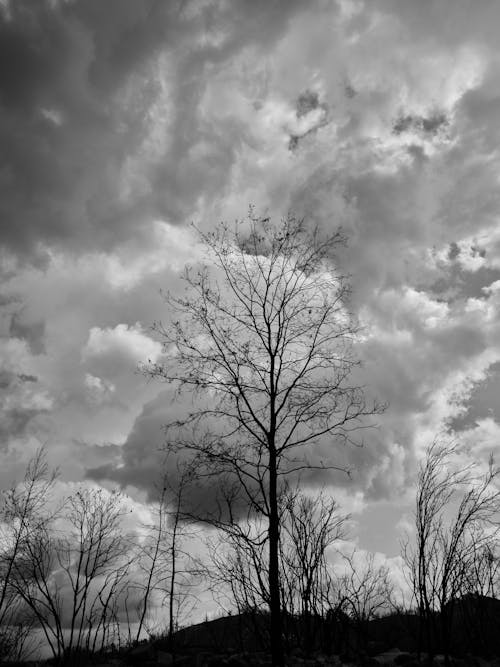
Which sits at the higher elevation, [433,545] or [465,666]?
[433,545]

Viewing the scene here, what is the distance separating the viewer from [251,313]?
9672 mm

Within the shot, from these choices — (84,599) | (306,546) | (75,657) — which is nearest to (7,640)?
(84,599)

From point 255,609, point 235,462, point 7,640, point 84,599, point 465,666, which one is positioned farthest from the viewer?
point 7,640

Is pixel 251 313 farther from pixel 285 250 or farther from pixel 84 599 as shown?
pixel 84 599

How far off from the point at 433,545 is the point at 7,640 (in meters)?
17.8

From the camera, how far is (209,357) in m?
9.10

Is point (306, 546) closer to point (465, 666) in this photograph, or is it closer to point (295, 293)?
point (465, 666)

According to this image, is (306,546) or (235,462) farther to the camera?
(306,546)

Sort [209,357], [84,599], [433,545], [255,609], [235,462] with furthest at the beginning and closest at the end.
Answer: [84,599] < [255,609] < [433,545] < [209,357] < [235,462]

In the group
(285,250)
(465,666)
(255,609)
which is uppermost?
(285,250)

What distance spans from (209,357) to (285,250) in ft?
8.94

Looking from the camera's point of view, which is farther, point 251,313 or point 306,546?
point 306,546

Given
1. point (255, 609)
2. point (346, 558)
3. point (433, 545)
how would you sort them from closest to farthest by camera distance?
point (433, 545) < point (255, 609) < point (346, 558)

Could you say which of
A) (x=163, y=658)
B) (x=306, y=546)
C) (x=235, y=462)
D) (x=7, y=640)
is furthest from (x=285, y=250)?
(x=7, y=640)
